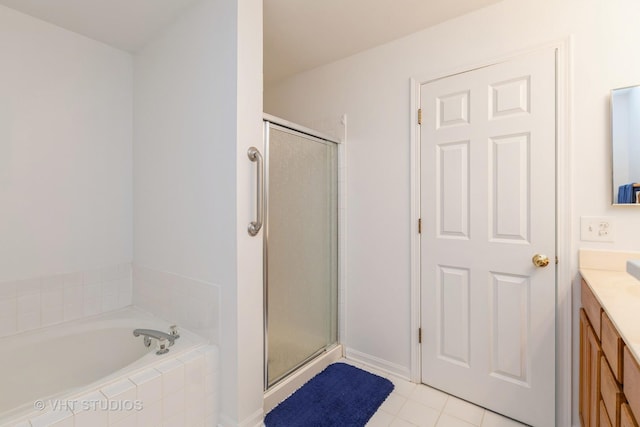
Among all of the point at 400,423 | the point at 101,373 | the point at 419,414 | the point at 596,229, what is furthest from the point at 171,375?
the point at 596,229

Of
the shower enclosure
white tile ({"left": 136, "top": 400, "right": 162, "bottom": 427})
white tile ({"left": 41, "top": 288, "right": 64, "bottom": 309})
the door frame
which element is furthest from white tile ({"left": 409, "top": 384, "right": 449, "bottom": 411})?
white tile ({"left": 41, "top": 288, "right": 64, "bottom": 309})

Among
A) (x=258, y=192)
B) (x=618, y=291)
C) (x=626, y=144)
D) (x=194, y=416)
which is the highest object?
(x=626, y=144)

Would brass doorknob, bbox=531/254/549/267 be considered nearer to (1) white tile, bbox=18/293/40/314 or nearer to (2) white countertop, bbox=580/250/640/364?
(2) white countertop, bbox=580/250/640/364

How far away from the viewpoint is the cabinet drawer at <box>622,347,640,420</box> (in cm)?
72

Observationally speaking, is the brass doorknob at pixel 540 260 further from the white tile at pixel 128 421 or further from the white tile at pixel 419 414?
the white tile at pixel 128 421

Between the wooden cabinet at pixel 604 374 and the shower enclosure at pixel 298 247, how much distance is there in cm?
137

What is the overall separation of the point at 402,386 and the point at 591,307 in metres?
1.12

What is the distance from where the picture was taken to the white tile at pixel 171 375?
127 centimetres

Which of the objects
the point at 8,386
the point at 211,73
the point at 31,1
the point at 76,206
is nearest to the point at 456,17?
the point at 211,73

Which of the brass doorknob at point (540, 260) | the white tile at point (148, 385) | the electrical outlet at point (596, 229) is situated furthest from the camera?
the brass doorknob at point (540, 260)

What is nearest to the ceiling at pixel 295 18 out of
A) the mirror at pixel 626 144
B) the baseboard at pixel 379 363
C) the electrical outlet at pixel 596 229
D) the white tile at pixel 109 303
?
the mirror at pixel 626 144

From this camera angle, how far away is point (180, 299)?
171 centimetres

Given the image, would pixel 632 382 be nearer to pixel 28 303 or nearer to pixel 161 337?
pixel 161 337

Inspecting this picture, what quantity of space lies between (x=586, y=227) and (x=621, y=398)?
0.82m
